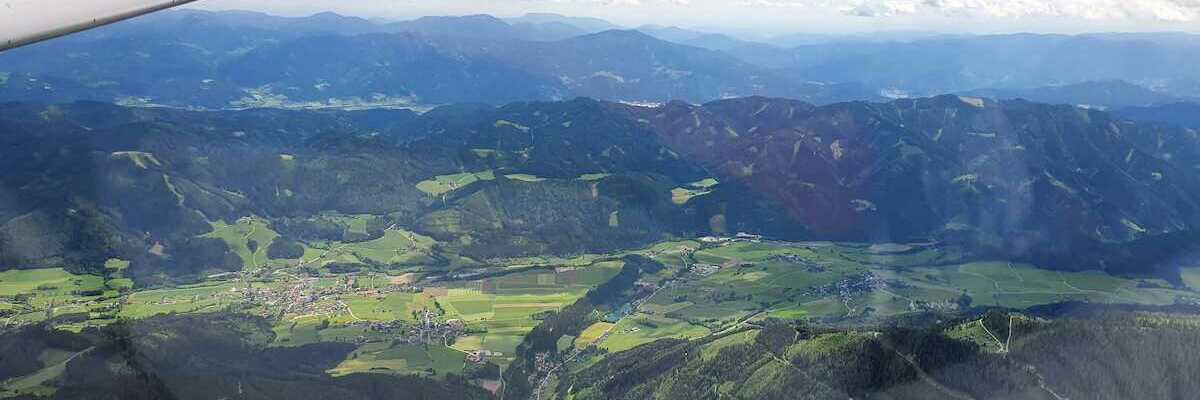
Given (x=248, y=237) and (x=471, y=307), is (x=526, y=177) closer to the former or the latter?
(x=248, y=237)

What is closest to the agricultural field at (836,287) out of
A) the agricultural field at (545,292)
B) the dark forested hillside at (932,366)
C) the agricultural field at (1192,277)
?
the agricultural field at (545,292)

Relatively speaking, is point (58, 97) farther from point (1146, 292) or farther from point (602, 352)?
point (1146, 292)

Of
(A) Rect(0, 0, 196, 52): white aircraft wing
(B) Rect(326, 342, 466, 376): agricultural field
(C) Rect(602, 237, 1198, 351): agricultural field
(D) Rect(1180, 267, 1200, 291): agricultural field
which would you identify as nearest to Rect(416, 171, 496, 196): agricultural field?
(C) Rect(602, 237, 1198, 351): agricultural field

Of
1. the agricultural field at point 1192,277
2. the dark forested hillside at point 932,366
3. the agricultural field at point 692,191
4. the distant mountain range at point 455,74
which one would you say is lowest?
the distant mountain range at point 455,74

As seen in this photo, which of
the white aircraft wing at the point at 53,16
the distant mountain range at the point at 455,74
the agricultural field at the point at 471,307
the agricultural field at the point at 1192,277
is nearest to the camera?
the white aircraft wing at the point at 53,16

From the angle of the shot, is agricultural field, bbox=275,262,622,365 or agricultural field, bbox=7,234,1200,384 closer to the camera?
agricultural field, bbox=275,262,622,365

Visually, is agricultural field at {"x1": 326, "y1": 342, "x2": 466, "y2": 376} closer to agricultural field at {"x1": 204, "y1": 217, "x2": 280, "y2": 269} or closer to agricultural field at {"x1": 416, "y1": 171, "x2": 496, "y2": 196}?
agricultural field at {"x1": 204, "y1": 217, "x2": 280, "y2": 269}

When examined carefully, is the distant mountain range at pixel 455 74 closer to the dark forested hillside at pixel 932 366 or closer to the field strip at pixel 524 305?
the field strip at pixel 524 305
